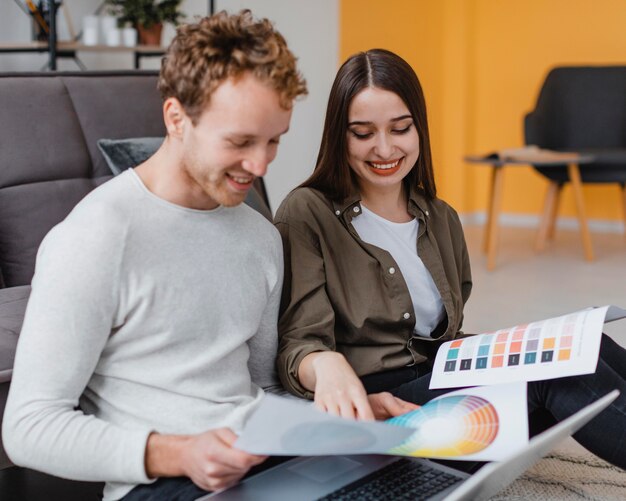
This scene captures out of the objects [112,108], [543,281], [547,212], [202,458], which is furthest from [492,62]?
[202,458]

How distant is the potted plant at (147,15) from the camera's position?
12.1ft

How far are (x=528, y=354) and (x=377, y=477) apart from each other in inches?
12.6

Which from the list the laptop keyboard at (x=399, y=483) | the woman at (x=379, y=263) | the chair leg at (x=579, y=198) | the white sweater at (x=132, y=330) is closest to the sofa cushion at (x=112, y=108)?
the woman at (x=379, y=263)

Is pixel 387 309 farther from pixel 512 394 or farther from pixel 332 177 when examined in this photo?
pixel 512 394

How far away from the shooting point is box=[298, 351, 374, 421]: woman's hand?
44.3 inches

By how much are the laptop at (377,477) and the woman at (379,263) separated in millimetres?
218

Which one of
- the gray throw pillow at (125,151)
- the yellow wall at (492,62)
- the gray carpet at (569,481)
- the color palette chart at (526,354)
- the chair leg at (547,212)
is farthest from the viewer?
the yellow wall at (492,62)

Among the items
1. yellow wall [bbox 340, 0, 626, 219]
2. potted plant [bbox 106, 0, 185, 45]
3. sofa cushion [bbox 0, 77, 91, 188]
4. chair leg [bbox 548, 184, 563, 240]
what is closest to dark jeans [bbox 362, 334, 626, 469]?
sofa cushion [bbox 0, 77, 91, 188]

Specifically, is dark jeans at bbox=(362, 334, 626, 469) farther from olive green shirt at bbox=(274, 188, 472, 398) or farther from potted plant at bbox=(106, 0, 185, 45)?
potted plant at bbox=(106, 0, 185, 45)

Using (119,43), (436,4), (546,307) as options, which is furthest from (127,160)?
(436,4)

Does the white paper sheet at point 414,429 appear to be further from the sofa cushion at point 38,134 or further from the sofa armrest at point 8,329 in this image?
the sofa cushion at point 38,134

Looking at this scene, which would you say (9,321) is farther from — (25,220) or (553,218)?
(553,218)

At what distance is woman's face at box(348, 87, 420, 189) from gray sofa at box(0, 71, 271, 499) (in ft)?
1.60

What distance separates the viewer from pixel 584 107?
5.05 m
